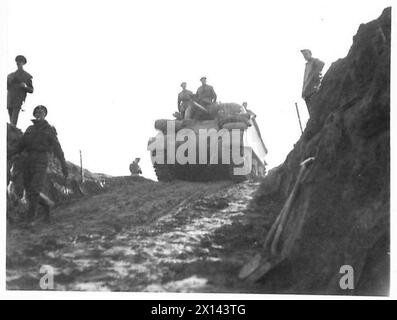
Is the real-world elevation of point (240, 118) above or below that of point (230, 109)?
below

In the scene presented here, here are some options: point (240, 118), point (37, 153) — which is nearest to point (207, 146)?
point (240, 118)

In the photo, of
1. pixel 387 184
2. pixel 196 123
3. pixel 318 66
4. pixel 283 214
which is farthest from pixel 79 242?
pixel 196 123

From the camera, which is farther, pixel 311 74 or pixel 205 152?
pixel 205 152

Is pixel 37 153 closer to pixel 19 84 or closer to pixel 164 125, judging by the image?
pixel 19 84

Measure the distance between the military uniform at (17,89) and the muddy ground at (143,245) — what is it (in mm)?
1918

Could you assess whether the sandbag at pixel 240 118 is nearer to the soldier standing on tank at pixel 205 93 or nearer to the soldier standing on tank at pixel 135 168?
the soldier standing on tank at pixel 205 93

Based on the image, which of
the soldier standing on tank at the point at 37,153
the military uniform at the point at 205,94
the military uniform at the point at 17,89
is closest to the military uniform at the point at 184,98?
the military uniform at the point at 205,94

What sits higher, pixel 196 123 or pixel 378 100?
pixel 196 123

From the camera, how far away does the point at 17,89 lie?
31.3 ft

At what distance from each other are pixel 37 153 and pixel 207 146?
15.5 feet

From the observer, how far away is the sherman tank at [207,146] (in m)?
12.1

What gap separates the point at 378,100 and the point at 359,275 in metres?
1.90

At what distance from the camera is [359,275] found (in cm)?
544
